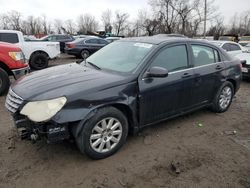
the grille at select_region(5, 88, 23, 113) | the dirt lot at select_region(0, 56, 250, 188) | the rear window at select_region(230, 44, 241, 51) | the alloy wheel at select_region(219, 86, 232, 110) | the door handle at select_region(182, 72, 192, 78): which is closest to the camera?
the dirt lot at select_region(0, 56, 250, 188)

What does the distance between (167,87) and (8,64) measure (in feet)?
14.6

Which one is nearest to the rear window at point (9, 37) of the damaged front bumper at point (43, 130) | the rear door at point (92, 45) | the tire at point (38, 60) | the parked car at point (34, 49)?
the parked car at point (34, 49)

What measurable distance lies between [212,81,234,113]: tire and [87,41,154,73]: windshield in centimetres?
201

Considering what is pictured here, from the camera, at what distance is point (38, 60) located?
10.6 meters

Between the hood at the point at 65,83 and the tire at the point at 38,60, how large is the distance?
7.48 metres

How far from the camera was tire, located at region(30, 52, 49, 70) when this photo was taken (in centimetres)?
1044

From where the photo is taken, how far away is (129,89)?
324 cm

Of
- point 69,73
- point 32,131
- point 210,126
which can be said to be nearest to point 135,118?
point 69,73

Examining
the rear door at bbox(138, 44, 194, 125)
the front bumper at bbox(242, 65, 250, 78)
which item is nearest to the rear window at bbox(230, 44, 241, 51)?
the front bumper at bbox(242, 65, 250, 78)

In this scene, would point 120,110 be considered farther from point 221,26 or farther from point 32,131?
point 221,26

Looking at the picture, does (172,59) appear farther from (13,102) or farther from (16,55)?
(16,55)

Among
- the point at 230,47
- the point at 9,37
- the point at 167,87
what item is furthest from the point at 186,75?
the point at 9,37

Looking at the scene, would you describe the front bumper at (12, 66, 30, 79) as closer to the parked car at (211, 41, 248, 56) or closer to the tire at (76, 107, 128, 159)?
→ the tire at (76, 107, 128, 159)

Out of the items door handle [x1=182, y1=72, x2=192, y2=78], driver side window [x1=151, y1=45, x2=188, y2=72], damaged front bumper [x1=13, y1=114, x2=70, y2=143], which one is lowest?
damaged front bumper [x1=13, y1=114, x2=70, y2=143]
